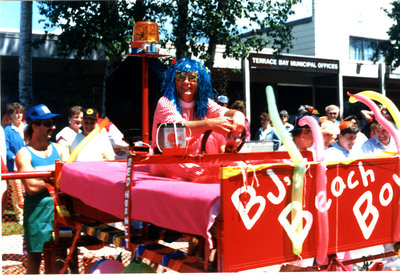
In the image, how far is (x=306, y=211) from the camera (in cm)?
220

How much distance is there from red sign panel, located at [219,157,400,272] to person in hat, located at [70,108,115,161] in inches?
124

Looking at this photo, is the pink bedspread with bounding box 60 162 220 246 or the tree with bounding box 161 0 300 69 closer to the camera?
the pink bedspread with bounding box 60 162 220 246

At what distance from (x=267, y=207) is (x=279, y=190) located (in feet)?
0.32

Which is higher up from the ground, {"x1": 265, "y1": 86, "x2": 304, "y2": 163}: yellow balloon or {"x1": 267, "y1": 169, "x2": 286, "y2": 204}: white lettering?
{"x1": 265, "y1": 86, "x2": 304, "y2": 163}: yellow balloon

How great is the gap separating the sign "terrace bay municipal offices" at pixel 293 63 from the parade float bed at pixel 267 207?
9.82 metres

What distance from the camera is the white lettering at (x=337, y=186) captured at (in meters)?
2.31

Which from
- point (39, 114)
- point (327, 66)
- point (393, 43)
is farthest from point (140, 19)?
point (393, 43)

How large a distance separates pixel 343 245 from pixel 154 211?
91cm

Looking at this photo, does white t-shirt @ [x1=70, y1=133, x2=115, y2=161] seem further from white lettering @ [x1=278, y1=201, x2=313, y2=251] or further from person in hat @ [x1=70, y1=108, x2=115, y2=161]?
white lettering @ [x1=278, y1=201, x2=313, y2=251]

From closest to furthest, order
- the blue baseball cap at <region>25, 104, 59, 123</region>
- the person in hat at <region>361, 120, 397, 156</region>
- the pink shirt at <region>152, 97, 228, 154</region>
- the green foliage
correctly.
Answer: the pink shirt at <region>152, 97, 228, 154</region>
the blue baseball cap at <region>25, 104, 59, 123</region>
the person in hat at <region>361, 120, 397, 156</region>
the green foliage

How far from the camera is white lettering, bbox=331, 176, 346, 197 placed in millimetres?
2309

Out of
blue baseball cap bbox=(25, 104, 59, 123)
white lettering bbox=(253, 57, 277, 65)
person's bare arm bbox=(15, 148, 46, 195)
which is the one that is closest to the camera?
person's bare arm bbox=(15, 148, 46, 195)

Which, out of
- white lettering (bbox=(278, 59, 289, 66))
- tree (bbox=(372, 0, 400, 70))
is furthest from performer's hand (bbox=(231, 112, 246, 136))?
tree (bbox=(372, 0, 400, 70))

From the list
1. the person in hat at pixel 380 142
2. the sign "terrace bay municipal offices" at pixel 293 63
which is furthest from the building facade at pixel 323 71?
the person in hat at pixel 380 142
